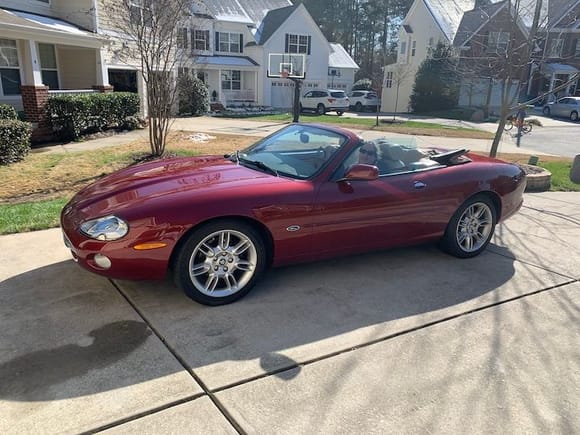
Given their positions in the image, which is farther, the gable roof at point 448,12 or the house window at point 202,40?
the gable roof at point 448,12

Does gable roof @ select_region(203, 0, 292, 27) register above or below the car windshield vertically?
above

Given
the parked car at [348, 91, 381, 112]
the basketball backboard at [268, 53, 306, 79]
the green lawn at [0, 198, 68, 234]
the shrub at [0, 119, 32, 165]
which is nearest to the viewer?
the green lawn at [0, 198, 68, 234]

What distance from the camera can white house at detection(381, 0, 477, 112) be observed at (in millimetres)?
37250

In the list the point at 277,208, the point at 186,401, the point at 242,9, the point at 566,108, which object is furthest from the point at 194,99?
the point at 566,108

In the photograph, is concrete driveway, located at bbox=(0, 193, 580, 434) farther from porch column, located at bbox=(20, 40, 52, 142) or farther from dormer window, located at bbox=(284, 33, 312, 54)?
dormer window, located at bbox=(284, 33, 312, 54)

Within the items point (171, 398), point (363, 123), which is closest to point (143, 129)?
point (363, 123)

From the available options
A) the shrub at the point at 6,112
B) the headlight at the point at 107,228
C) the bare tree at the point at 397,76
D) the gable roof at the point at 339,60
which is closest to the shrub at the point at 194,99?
the shrub at the point at 6,112

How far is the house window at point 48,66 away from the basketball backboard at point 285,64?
16.7m

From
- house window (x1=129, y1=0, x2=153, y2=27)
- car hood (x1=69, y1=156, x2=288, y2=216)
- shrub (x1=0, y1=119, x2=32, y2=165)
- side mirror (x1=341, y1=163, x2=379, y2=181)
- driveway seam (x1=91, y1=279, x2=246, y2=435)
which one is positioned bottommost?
driveway seam (x1=91, y1=279, x2=246, y2=435)

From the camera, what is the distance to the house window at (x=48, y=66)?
15377 millimetres

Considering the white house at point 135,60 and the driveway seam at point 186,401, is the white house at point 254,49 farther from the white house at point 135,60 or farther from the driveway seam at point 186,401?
the driveway seam at point 186,401

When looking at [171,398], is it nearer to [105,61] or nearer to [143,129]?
[143,129]

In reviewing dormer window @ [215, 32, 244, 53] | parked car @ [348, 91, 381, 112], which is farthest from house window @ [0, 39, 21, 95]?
parked car @ [348, 91, 381, 112]

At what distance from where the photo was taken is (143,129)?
16219 millimetres
